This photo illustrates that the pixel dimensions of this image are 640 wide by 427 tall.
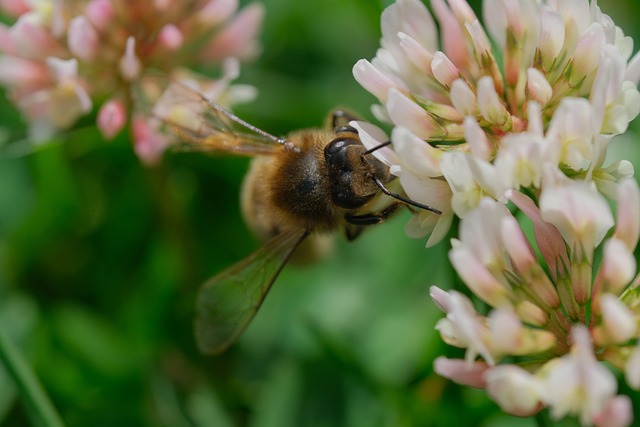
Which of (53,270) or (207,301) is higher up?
(207,301)

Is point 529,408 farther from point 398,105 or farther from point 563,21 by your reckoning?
point 563,21

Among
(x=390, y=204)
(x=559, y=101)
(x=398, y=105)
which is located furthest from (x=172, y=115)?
(x=559, y=101)

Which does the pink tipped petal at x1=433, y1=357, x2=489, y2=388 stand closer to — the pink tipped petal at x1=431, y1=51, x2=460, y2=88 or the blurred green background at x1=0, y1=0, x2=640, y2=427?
the pink tipped petal at x1=431, y1=51, x2=460, y2=88

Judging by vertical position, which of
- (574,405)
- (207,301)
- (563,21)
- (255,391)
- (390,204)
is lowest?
(255,391)

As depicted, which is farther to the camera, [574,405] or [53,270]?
[53,270]

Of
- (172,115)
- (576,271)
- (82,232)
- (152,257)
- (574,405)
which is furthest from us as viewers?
(82,232)

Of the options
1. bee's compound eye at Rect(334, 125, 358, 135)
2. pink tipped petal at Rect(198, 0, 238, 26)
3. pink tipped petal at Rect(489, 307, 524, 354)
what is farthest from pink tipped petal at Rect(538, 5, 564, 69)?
pink tipped petal at Rect(198, 0, 238, 26)

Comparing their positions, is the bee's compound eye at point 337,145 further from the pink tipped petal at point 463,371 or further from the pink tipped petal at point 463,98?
the pink tipped petal at point 463,371

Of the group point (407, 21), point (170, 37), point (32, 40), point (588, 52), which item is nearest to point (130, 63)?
point (170, 37)
